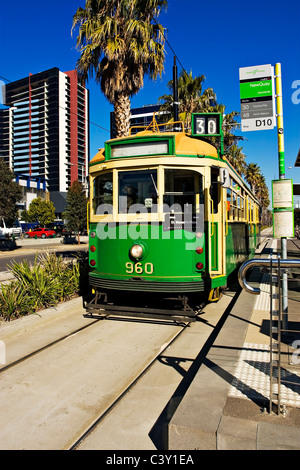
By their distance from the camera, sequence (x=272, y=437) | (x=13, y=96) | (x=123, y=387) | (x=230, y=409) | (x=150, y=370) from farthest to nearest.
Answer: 1. (x=13, y=96)
2. (x=150, y=370)
3. (x=123, y=387)
4. (x=230, y=409)
5. (x=272, y=437)

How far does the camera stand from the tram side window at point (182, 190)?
6.63 m

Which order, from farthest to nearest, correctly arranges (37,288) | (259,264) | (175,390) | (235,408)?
1. (37,288)
2. (175,390)
3. (259,264)
4. (235,408)

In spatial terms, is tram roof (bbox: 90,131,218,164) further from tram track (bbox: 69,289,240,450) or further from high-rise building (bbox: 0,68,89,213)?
high-rise building (bbox: 0,68,89,213)

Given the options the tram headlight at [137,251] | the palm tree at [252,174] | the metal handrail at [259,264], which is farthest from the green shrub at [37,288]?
the palm tree at [252,174]

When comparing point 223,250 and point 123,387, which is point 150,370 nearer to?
point 123,387

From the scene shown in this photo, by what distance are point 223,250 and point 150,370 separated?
10.2 ft

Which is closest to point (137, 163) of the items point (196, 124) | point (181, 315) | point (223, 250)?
point (196, 124)

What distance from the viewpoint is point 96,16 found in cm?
1353

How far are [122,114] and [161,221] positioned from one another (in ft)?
27.6

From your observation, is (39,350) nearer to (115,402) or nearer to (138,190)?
(115,402)

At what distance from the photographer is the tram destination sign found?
5812 millimetres

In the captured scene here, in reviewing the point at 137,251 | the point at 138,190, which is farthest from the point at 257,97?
the point at 137,251

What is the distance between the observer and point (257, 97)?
587cm

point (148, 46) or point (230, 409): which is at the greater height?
point (148, 46)
